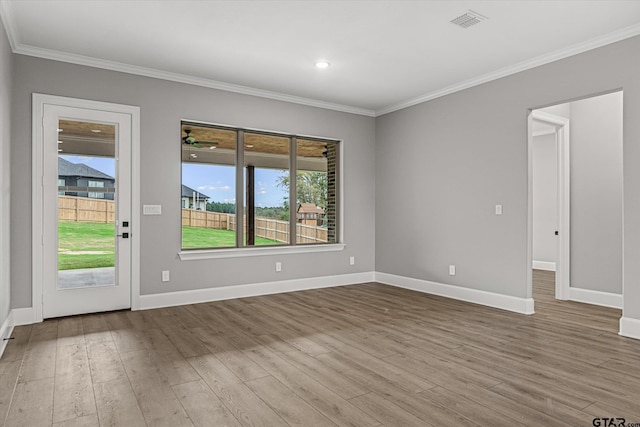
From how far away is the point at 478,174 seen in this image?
499cm

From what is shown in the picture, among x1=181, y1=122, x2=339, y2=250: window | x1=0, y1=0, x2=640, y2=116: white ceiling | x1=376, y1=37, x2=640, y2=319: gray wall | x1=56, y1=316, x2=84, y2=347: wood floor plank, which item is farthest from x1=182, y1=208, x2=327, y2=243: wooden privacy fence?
x1=0, y1=0, x2=640, y2=116: white ceiling

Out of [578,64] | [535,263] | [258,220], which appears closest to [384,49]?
[578,64]

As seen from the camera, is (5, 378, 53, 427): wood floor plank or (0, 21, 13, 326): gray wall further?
(0, 21, 13, 326): gray wall

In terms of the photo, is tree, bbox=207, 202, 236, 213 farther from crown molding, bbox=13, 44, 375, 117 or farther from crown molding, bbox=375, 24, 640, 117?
crown molding, bbox=375, 24, 640, 117

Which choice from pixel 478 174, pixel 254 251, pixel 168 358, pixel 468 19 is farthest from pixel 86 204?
pixel 478 174

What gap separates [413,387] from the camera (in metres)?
2.56

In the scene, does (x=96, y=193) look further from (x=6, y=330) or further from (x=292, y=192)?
(x=292, y=192)

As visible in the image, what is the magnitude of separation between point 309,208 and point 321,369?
3459mm

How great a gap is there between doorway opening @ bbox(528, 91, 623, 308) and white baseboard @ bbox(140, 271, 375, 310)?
2.62 metres

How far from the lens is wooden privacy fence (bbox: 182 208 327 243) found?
16.7 ft

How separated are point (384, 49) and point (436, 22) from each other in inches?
27.1

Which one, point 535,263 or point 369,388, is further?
point 535,263

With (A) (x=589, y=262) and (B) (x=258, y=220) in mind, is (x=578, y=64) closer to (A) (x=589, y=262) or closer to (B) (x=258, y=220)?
(A) (x=589, y=262)

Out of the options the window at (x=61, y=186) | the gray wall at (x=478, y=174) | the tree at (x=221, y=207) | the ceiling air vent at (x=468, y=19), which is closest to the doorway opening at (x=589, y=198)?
the gray wall at (x=478, y=174)
